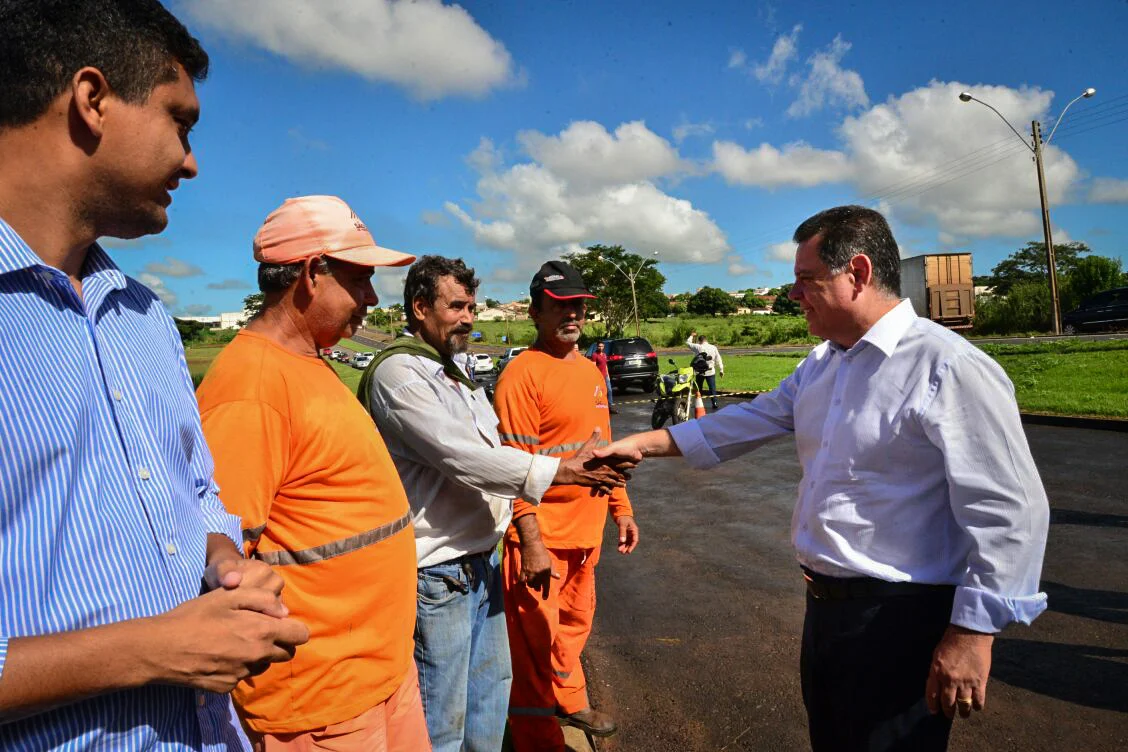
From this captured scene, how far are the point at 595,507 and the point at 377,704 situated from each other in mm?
1856

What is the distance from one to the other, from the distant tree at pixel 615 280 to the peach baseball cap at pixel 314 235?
171ft

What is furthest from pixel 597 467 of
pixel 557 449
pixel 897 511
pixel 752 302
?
pixel 752 302

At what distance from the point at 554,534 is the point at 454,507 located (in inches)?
37.5

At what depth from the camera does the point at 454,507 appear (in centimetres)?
276

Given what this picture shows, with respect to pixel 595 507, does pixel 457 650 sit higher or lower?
lower

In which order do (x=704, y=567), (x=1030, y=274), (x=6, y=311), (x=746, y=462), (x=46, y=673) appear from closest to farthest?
(x=46, y=673)
(x=6, y=311)
(x=704, y=567)
(x=746, y=462)
(x=1030, y=274)

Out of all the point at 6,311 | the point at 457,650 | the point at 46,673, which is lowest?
the point at 457,650

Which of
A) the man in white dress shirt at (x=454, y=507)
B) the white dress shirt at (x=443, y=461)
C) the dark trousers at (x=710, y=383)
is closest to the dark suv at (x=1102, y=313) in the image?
the dark trousers at (x=710, y=383)

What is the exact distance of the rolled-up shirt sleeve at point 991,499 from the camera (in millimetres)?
2053

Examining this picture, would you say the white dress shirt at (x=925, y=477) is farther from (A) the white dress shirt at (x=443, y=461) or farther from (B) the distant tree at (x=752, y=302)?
(B) the distant tree at (x=752, y=302)

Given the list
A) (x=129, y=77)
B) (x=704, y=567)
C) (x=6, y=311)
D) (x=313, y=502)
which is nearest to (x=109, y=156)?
(x=129, y=77)

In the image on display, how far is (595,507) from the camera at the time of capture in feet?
12.2

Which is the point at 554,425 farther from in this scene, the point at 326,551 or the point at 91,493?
the point at 91,493

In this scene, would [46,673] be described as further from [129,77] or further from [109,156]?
[129,77]
